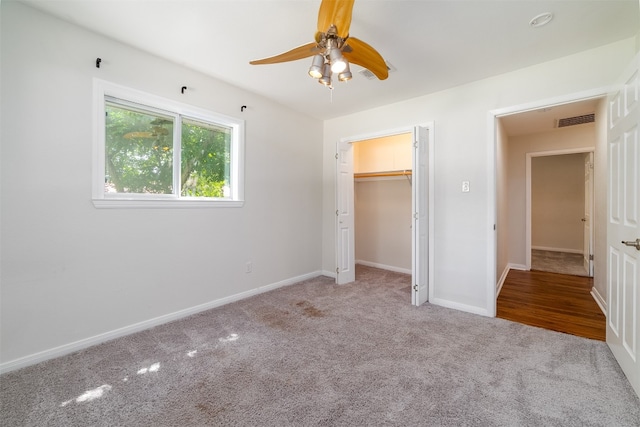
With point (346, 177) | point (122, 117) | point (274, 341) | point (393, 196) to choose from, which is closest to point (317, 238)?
point (346, 177)

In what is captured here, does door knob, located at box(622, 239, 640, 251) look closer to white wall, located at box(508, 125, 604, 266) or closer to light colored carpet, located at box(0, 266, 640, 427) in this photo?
light colored carpet, located at box(0, 266, 640, 427)

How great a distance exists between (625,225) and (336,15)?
7.87ft

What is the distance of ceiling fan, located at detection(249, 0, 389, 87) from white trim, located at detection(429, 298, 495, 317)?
2689mm

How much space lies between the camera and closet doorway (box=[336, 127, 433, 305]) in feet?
10.5

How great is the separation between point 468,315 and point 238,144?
3.34 meters

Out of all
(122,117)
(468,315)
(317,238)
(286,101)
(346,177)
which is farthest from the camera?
(317,238)

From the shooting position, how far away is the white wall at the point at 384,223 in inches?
183

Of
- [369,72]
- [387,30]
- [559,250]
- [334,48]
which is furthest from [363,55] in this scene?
[559,250]

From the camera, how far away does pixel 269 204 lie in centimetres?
368

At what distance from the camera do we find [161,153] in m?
2.73

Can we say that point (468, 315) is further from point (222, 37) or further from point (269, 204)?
point (222, 37)

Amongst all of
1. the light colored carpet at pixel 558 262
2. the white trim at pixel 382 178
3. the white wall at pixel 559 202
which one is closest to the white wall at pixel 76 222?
the white trim at pixel 382 178

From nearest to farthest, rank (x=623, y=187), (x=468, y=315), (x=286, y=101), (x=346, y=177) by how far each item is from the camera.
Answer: (x=623, y=187), (x=468, y=315), (x=286, y=101), (x=346, y=177)

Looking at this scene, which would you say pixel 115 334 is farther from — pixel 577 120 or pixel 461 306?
pixel 577 120
